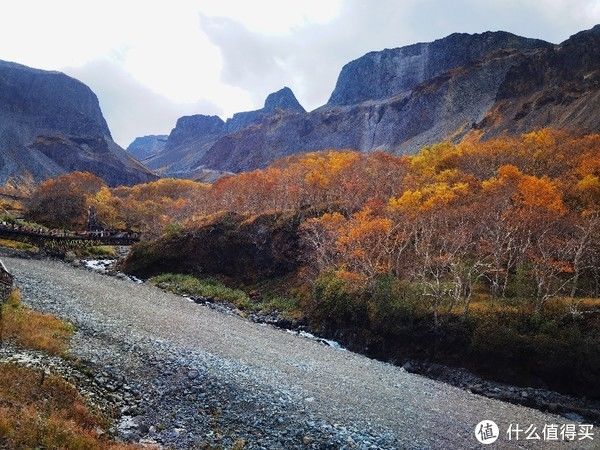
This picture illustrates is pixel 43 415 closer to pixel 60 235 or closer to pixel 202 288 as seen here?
pixel 202 288

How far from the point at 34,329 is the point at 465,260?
42.1 meters

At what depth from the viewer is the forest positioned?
35.7m

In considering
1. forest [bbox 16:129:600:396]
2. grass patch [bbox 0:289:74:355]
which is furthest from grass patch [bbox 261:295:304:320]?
grass patch [bbox 0:289:74:355]

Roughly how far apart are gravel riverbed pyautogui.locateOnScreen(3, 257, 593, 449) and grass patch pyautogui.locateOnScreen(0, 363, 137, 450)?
1.61m

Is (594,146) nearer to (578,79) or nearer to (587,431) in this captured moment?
(587,431)

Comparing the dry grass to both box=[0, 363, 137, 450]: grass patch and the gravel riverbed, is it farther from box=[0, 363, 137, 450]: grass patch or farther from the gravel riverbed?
the gravel riverbed

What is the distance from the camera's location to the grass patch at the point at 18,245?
7100 cm

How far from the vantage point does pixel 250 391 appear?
72.5ft

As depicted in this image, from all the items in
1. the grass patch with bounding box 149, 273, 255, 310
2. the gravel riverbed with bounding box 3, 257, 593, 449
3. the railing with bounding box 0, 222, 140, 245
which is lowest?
the gravel riverbed with bounding box 3, 257, 593, 449

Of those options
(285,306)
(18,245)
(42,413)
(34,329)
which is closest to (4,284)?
(34,329)

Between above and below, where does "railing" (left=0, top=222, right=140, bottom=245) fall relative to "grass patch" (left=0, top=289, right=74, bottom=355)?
above

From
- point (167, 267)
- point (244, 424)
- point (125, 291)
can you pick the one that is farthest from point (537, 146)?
point (244, 424)

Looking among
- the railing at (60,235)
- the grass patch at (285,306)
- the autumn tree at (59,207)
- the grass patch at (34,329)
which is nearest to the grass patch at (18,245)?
the railing at (60,235)

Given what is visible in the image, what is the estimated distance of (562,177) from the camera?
74000 mm
